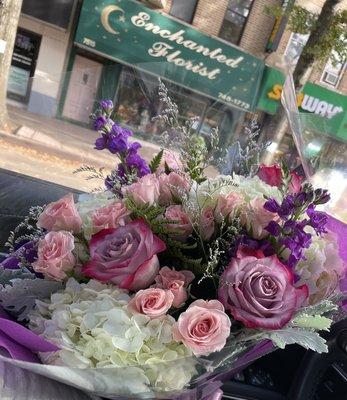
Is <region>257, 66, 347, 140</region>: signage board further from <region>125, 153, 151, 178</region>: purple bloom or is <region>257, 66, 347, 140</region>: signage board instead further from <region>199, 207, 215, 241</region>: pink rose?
<region>199, 207, 215, 241</region>: pink rose

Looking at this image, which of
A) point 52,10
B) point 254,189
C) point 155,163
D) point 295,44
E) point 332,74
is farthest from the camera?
point 332,74

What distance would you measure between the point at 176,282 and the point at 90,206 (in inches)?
14.7

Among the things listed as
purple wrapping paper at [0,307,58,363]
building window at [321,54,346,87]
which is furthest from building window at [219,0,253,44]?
purple wrapping paper at [0,307,58,363]

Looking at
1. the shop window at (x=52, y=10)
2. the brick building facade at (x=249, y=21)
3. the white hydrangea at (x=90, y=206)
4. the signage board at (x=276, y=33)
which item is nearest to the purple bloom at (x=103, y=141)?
the white hydrangea at (x=90, y=206)

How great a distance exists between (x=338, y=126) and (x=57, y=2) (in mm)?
12298

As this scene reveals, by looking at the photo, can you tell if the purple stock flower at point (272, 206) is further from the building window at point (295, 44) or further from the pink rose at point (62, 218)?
the building window at point (295, 44)

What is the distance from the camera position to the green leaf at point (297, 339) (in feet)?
2.98

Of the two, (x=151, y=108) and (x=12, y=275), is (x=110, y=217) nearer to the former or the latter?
(x=12, y=275)

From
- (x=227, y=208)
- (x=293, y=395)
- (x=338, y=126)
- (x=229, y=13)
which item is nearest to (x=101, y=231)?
(x=227, y=208)

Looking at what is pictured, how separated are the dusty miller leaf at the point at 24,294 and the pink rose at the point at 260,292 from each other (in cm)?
40

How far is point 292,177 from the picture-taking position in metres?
1.22

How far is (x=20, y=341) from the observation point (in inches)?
36.1

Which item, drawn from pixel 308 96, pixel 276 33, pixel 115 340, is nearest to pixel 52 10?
pixel 276 33

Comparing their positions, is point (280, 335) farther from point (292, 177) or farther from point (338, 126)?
point (338, 126)
